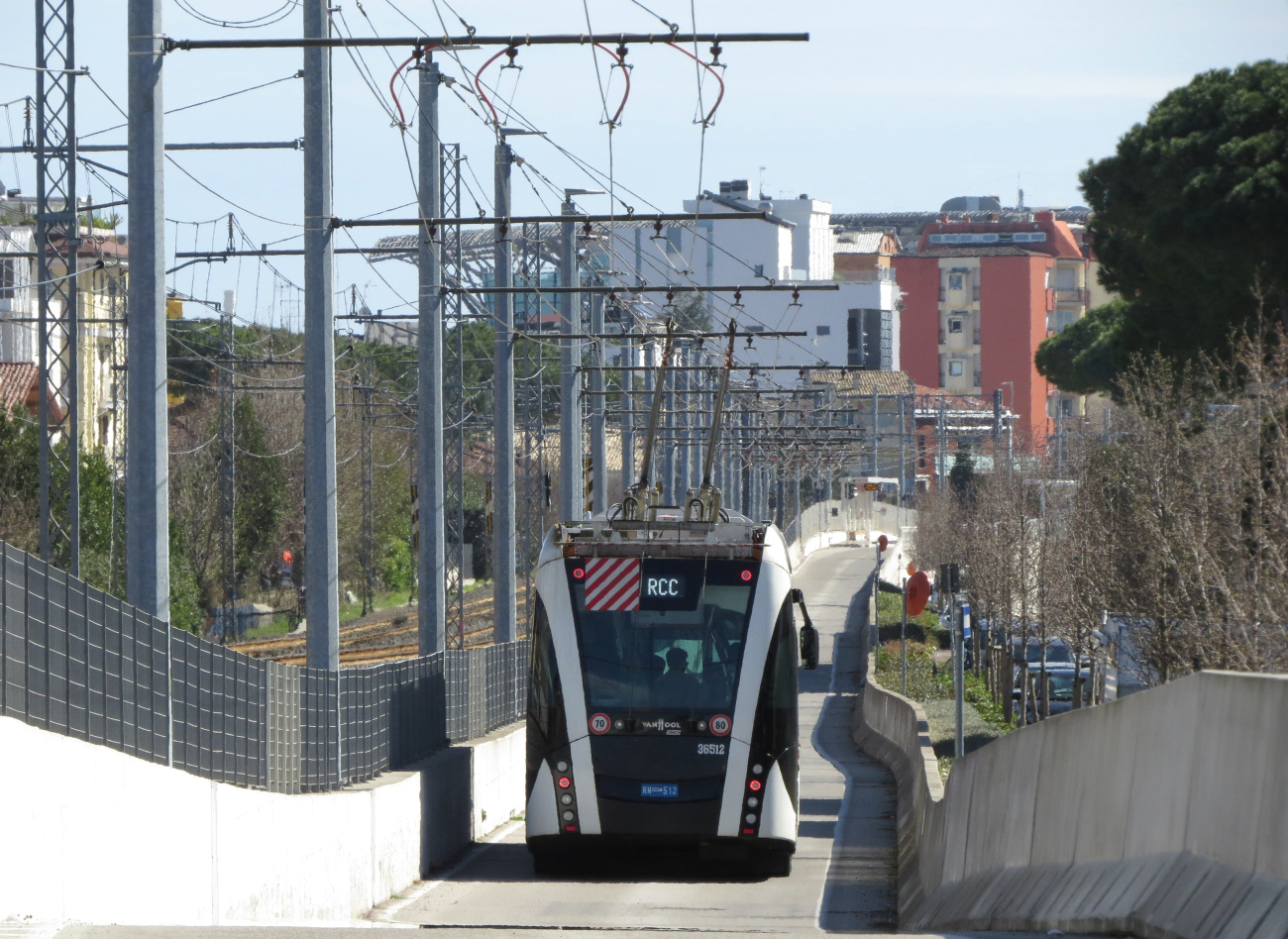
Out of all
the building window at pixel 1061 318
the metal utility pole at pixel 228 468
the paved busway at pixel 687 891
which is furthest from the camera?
the building window at pixel 1061 318

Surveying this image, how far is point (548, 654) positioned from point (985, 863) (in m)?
5.77

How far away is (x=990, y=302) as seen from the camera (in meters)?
140

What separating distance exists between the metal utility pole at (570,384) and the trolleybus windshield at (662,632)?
1410cm

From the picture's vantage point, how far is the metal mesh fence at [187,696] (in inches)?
391

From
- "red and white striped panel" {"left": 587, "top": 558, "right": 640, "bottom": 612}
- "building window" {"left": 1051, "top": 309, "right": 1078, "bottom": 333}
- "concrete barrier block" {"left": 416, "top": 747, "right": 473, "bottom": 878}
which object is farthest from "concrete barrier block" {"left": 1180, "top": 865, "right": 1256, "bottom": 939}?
"building window" {"left": 1051, "top": 309, "right": 1078, "bottom": 333}

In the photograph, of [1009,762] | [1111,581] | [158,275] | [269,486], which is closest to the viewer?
[158,275]

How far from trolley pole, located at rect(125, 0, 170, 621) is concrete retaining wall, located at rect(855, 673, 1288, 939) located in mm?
5925

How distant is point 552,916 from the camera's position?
1628 centimetres

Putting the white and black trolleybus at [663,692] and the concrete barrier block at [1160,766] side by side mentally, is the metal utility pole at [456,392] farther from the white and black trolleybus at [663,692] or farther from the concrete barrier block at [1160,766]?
the concrete barrier block at [1160,766]

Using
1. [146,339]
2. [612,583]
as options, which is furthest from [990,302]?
[146,339]

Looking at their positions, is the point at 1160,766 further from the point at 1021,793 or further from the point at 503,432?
the point at 503,432

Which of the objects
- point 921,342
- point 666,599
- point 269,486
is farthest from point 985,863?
point 921,342

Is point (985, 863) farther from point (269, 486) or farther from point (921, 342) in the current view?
point (921, 342)

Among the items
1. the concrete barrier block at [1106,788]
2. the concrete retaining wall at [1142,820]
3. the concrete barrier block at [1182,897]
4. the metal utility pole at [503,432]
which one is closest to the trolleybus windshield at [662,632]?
the concrete retaining wall at [1142,820]
